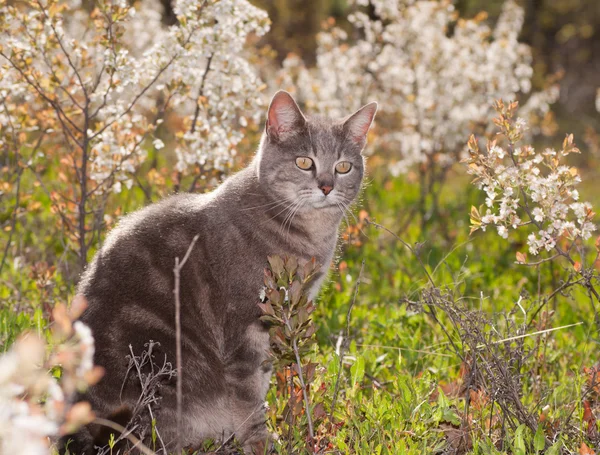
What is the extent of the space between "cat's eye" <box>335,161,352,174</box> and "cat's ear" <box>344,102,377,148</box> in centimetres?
19

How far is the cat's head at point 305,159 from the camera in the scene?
3.59 meters

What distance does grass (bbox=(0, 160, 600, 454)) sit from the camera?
10.7ft

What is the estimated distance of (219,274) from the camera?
3.39 meters

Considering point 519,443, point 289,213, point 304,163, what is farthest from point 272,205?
point 519,443

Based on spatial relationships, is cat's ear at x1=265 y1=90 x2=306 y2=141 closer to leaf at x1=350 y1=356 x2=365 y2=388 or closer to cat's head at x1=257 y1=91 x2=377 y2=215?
cat's head at x1=257 y1=91 x2=377 y2=215

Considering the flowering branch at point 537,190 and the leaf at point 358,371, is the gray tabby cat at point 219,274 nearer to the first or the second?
the leaf at point 358,371

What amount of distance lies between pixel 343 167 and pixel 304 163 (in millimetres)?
252

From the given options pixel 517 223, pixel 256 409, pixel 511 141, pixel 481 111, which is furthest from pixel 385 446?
pixel 481 111

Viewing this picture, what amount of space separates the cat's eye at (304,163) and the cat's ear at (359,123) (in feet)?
A: 1.13

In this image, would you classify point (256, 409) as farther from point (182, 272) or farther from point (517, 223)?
point (517, 223)

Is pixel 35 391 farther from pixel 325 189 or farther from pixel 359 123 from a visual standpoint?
pixel 359 123

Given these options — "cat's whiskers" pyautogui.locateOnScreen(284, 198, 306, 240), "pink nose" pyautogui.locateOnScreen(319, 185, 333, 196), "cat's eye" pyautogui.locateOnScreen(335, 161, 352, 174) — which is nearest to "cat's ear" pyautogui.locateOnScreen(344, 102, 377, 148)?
"cat's eye" pyautogui.locateOnScreen(335, 161, 352, 174)

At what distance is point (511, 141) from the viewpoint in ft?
10.8

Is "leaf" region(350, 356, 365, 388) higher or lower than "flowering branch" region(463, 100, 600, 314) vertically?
lower
